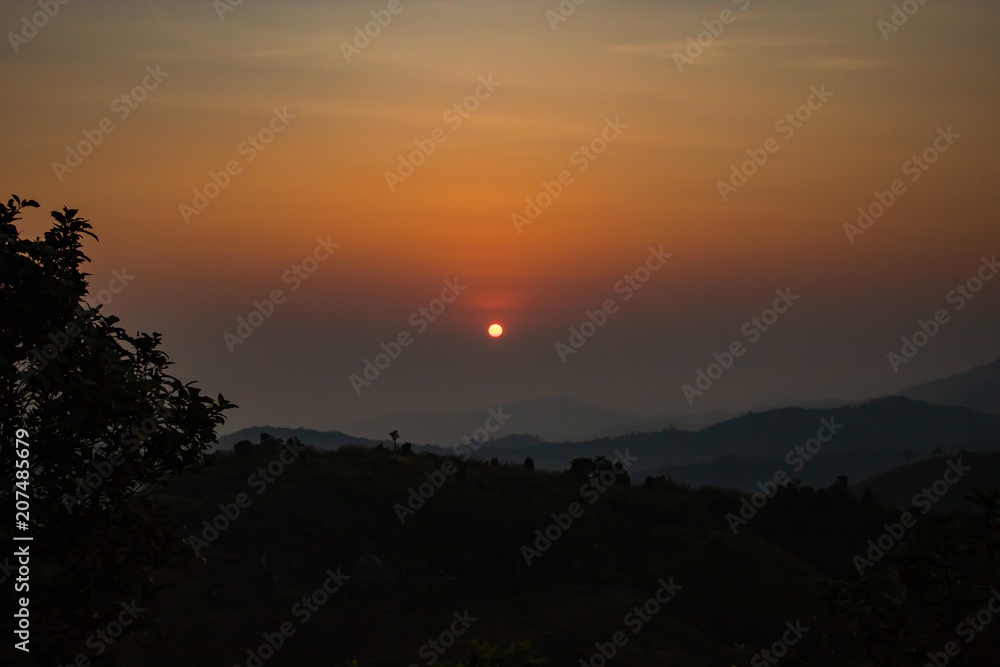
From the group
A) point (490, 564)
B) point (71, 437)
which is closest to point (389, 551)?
point (490, 564)

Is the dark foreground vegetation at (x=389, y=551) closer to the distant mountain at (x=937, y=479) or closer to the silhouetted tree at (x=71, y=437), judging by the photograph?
the silhouetted tree at (x=71, y=437)

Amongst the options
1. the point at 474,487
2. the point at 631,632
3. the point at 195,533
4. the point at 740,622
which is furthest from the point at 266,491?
the point at 740,622

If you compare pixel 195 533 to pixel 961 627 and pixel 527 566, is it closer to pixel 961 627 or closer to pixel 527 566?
pixel 527 566

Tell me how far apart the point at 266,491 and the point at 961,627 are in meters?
47.6

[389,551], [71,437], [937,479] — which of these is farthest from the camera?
[937,479]

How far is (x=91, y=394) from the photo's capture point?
1125 centimetres

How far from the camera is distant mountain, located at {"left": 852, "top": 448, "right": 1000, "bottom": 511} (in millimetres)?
113188

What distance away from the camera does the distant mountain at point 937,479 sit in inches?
4456

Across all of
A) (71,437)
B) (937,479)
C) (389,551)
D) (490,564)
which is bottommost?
(71,437)

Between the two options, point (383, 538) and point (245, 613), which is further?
point (383, 538)

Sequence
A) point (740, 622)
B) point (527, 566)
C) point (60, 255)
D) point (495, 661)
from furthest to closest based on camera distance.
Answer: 1. point (527, 566)
2. point (740, 622)
3. point (495, 661)
4. point (60, 255)

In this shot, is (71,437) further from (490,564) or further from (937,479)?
(937,479)

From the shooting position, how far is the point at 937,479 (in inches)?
4769

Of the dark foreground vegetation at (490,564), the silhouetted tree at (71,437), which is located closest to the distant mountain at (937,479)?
the dark foreground vegetation at (490,564)
